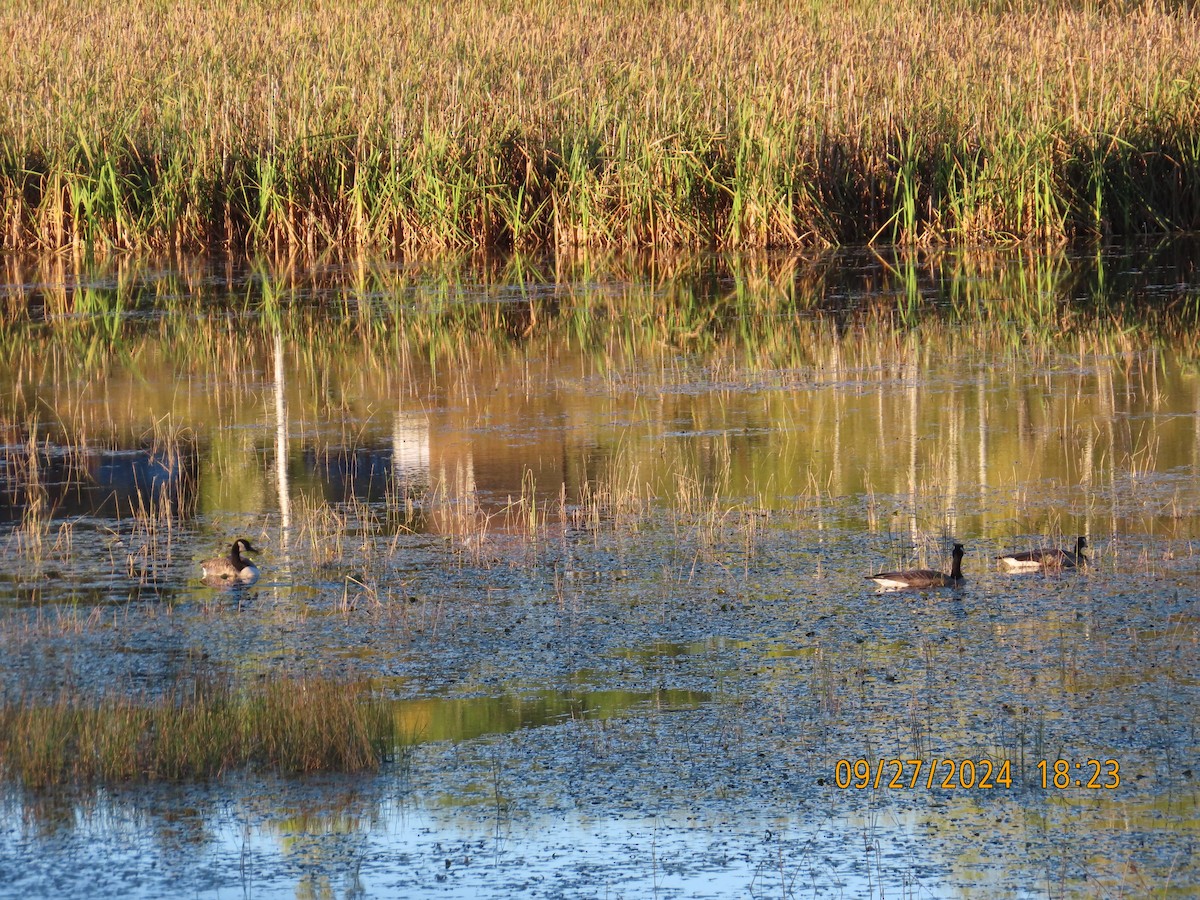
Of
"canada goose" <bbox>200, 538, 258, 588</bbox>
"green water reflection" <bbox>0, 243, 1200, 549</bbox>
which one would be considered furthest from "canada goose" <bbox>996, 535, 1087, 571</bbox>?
"canada goose" <bbox>200, 538, 258, 588</bbox>

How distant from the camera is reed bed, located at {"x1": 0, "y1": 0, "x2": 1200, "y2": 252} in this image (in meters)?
17.5

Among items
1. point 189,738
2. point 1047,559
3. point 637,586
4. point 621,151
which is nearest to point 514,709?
point 189,738

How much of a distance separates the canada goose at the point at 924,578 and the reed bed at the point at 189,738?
228 centimetres

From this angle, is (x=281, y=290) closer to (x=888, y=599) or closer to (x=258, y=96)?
(x=258, y=96)

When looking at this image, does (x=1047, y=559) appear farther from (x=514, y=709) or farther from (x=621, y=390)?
(x=621, y=390)

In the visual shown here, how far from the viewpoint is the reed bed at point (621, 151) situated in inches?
690

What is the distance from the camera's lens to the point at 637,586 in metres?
7.55

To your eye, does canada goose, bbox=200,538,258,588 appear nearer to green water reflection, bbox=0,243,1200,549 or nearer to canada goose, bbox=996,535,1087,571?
green water reflection, bbox=0,243,1200,549

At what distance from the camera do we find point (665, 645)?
22.3 ft

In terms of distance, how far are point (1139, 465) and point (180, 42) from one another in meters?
16.7

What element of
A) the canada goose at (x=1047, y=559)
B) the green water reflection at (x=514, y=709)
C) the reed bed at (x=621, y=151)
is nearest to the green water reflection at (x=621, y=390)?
the canada goose at (x=1047, y=559)

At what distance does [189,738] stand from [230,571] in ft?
6.62

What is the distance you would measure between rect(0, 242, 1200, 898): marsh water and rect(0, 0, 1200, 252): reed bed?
2.64m

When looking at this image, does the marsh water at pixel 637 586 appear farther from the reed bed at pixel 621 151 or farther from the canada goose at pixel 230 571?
the reed bed at pixel 621 151
